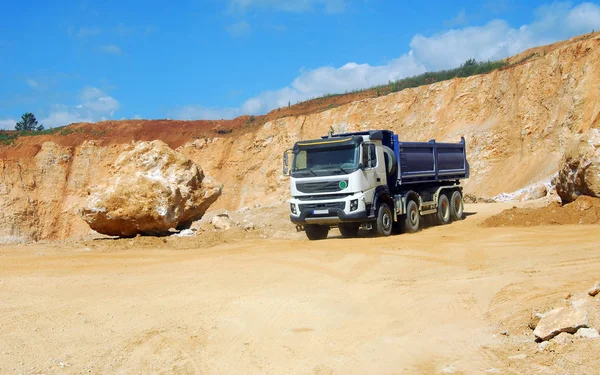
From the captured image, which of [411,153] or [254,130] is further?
[254,130]

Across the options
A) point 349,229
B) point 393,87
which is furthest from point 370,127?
point 349,229

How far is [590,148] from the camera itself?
17.2m

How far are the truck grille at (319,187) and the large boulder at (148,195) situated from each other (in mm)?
3384

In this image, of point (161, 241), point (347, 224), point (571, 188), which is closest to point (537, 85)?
point (571, 188)

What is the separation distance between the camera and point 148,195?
54.1 feet

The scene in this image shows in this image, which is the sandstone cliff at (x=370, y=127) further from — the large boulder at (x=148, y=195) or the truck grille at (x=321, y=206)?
the large boulder at (x=148, y=195)

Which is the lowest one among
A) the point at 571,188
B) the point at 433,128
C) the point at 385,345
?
the point at 385,345

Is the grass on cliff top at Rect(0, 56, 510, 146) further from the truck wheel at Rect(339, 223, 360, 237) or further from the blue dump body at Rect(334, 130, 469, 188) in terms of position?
the truck wheel at Rect(339, 223, 360, 237)

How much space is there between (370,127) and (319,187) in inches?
1063

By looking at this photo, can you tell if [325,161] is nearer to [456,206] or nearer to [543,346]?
[456,206]

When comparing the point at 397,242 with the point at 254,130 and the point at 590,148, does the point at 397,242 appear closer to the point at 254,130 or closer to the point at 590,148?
the point at 590,148

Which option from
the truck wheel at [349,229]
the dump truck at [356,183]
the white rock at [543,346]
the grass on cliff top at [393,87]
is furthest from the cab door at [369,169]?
the grass on cliff top at [393,87]

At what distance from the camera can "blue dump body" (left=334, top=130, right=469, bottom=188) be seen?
17484mm

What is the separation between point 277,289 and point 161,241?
737 centimetres
